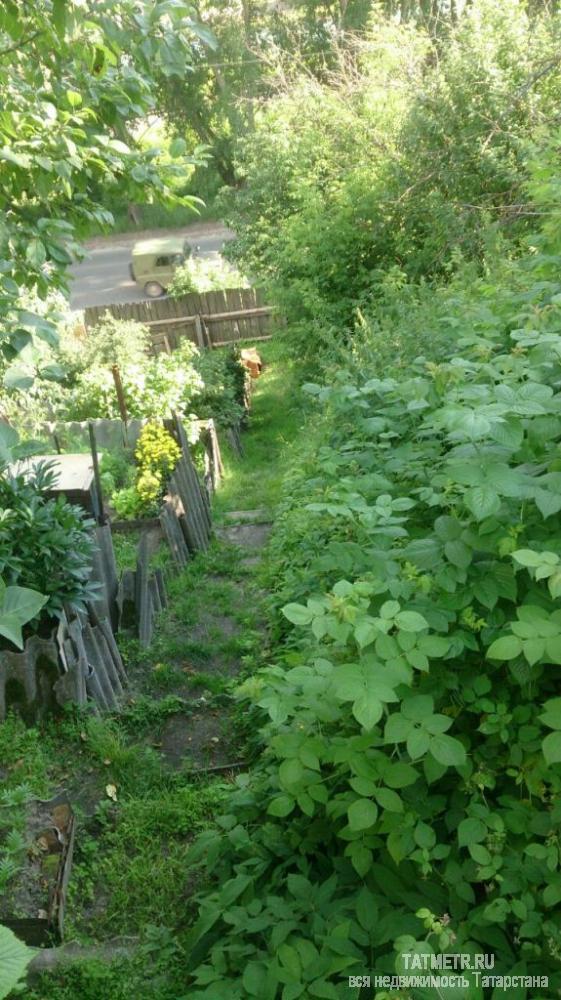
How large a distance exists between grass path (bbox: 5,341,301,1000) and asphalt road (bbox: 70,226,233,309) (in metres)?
16.3

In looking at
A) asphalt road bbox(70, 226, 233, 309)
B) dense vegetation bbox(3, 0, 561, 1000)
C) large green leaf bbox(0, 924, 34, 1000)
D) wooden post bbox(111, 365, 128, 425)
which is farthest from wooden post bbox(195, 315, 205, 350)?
large green leaf bbox(0, 924, 34, 1000)

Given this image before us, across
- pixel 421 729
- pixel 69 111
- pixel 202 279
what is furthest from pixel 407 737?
pixel 202 279

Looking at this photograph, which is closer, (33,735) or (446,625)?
(446,625)

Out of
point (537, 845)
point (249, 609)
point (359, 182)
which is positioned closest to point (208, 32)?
point (537, 845)

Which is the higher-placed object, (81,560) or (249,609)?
(81,560)

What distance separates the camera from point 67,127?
2779mm

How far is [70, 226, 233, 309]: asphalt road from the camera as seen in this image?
22750 millimetres

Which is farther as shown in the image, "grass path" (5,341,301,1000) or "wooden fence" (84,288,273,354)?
"wooden fence" (84,288,273,354)

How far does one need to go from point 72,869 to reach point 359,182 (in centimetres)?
920

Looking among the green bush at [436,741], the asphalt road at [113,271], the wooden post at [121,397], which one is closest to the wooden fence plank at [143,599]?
the green bush at [436,741]

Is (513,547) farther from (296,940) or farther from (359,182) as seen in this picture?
(359,182)

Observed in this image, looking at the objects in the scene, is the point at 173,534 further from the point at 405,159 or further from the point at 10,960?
the point at 10,960

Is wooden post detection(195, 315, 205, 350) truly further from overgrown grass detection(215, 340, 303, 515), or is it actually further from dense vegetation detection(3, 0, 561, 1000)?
dense vegetation detection(3, 0, 561, 1000)

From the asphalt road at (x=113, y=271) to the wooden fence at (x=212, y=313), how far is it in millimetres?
2854
